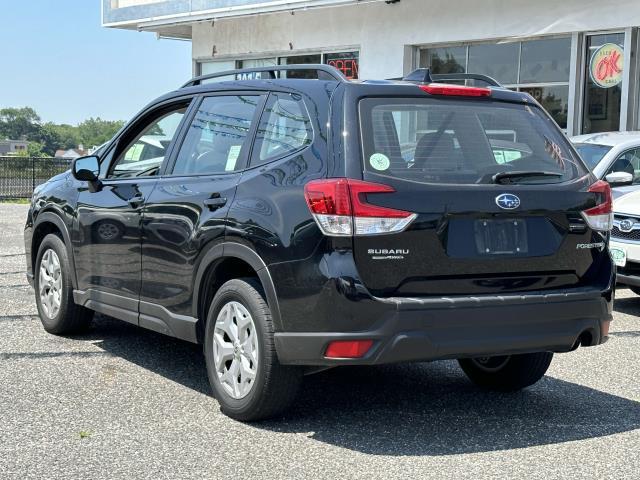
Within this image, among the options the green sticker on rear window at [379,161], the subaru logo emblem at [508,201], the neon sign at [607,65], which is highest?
the neon sign at [607,65]

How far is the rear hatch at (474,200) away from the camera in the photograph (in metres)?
4.70

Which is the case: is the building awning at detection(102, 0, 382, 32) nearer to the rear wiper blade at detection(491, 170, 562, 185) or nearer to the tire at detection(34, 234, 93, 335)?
the tire at detection(34, 234, 93, 335)

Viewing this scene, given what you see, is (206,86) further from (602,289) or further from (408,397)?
(602,289)

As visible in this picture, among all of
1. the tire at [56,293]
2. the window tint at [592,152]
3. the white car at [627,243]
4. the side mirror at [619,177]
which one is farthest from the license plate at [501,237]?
the window tint at [592,152]

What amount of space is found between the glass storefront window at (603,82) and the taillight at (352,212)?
46.3ft

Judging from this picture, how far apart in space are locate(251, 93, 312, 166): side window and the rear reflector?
1050 mm

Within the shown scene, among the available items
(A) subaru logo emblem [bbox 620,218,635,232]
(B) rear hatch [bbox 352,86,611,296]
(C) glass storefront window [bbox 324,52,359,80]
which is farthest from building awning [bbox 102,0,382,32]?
(B) rear hatch [bbox 352,86,611,296]

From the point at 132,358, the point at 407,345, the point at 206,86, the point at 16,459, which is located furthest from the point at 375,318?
the point at 132,358

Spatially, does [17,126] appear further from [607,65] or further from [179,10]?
[607,65]

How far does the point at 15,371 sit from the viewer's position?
6.25 metres

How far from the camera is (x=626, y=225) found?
361 inches

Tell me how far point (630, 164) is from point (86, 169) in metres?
6.34

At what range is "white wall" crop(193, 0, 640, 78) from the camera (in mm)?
18094

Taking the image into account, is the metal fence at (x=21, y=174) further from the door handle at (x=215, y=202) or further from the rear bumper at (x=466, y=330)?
the rear bumper at (x=466, y=330)
